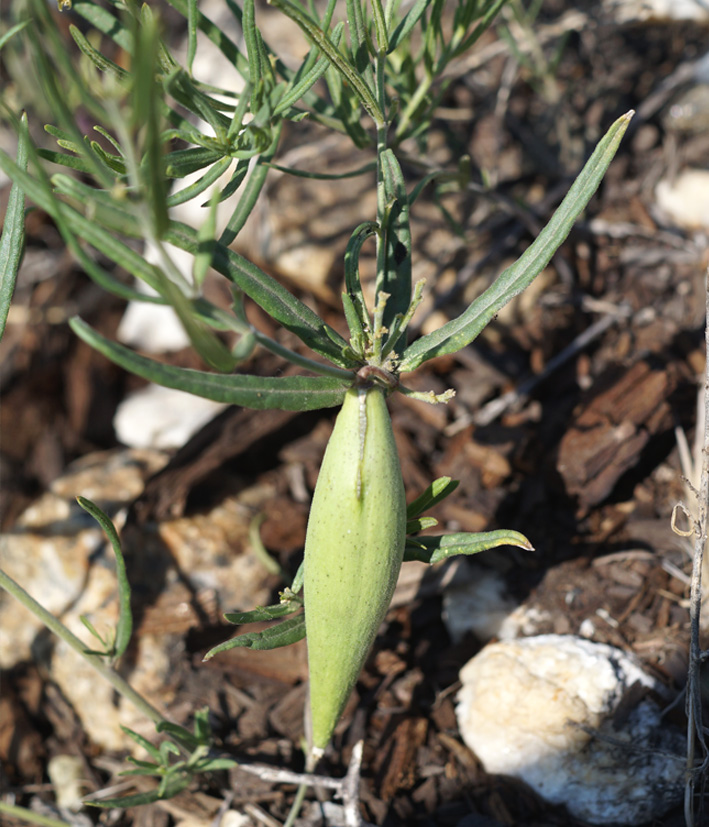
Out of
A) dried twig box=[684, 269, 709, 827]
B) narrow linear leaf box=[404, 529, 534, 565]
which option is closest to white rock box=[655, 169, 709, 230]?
dried twig box=[684, 269, 709, 827]

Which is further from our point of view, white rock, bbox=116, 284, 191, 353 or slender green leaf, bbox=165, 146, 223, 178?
white rock, bbox=116, 284, 191, 353

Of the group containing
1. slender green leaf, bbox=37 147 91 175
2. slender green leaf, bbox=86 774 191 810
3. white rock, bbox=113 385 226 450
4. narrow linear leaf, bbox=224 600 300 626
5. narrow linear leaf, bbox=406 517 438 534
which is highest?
white rock, bbox=113 385 226 450

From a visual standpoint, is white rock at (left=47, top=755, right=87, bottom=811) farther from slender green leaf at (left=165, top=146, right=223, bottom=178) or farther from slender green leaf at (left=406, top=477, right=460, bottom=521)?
slender green leaf at (left=165, top=146, right=223, bottom=178)

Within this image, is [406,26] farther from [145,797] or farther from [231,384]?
[145,797]

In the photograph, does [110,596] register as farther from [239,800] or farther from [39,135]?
[39,135]

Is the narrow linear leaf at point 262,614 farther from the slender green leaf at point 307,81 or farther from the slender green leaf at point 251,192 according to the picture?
the slender green leaf at point 307,81

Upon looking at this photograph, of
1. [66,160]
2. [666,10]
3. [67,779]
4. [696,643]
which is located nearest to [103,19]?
[66,160]

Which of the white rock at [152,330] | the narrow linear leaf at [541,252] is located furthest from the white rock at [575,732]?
the white rock at [152,330]
